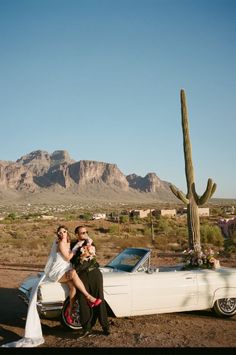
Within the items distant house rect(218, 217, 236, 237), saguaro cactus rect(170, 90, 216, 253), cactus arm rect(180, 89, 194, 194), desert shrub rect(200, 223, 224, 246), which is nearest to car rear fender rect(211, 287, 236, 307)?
saguaro cactus rect(170, 90, 216, 253)

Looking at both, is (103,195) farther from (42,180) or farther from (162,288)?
(162,288)

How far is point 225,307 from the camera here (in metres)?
8.51

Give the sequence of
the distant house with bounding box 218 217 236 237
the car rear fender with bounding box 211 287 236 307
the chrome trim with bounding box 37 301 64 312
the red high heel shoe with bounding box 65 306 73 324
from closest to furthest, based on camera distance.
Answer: the chrome trim with bounding box 37 301 64 312 < the red high heel shoe with bounding box 65 306 73 324 < the car rear fender with bounding box 211 287 236 307 < the distant house with bounding box 218 217 236 237

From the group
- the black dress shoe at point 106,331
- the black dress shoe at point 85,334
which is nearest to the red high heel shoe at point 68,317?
the black dress shoe at point 85,334

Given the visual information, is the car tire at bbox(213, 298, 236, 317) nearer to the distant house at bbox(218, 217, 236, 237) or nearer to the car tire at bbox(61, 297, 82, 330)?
the car tire at bbox(61, 297, 82, 330)

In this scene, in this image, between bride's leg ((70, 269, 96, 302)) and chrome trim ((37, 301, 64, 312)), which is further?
chrome trim ((37, 301, 64, 312))

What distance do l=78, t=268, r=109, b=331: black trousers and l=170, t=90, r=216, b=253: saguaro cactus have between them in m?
9.24

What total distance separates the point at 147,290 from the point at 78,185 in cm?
16189

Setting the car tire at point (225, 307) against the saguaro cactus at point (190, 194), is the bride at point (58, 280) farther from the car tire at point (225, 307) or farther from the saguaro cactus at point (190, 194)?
the saguaro cactus at point (190, 194)

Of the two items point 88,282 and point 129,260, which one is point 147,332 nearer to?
point 88,282

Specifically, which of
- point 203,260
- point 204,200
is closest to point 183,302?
point 203,260

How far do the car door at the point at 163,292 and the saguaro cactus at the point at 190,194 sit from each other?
8.06 m

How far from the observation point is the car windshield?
322 inches

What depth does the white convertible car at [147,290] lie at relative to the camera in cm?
745
